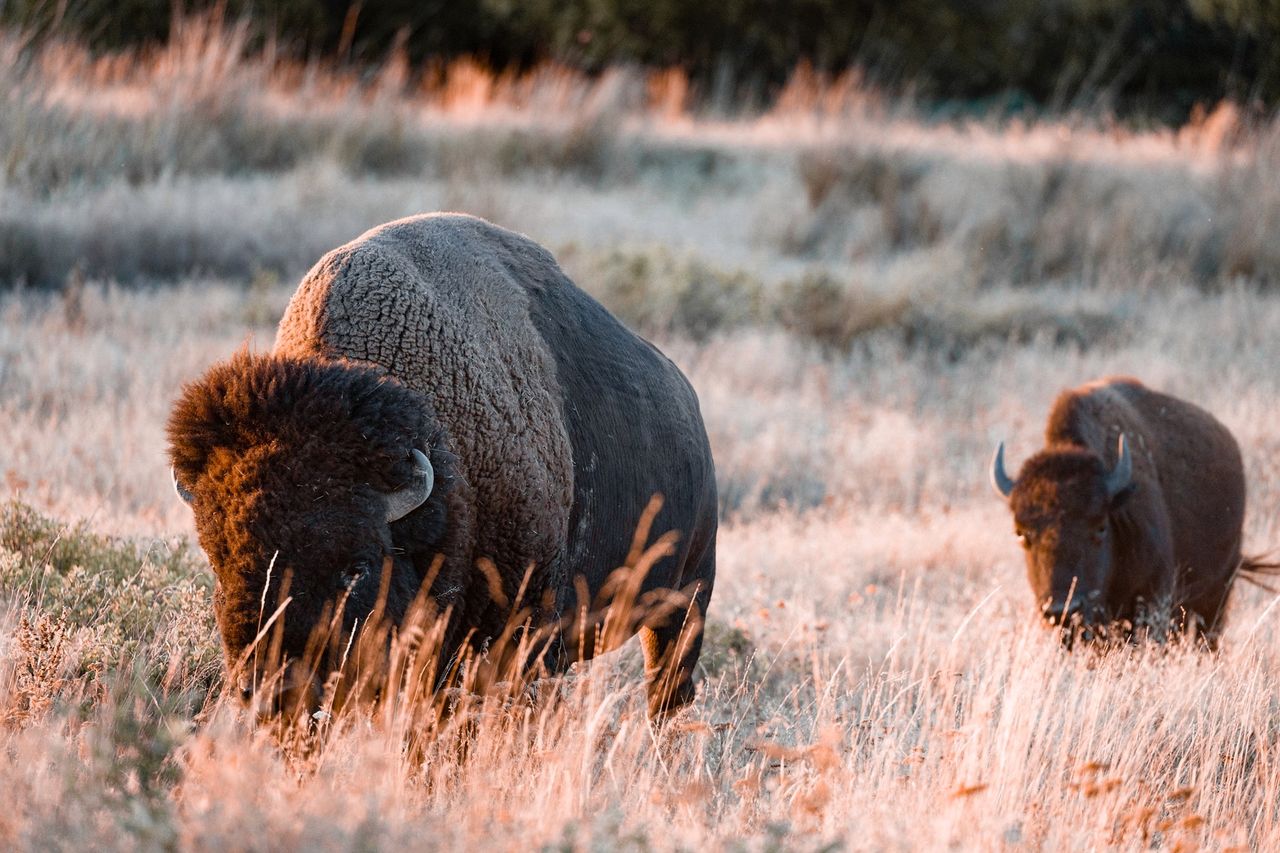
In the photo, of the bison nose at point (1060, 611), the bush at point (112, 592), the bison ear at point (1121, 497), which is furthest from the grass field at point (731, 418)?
the bison ear at point (1121, 497)

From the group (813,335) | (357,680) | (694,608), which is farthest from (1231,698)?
(813,335)

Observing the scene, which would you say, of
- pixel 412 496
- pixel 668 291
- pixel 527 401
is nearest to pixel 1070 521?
pixel 527 401

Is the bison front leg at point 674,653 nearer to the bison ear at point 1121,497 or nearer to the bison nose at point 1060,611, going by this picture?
the bison nose at point 1060,611

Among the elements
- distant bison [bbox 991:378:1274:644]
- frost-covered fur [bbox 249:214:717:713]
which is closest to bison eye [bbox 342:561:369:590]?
Result: frost-covered fur [bbox 249:214:717:713]

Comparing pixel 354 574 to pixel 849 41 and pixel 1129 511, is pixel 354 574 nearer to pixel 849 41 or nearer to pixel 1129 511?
pixel 1129 511

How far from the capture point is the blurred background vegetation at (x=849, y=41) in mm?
31641

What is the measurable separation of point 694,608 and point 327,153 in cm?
1360

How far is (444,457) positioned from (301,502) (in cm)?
46

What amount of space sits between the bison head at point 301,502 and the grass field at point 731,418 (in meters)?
0.28

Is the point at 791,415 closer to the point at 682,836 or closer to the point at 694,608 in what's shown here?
the point at 694,608

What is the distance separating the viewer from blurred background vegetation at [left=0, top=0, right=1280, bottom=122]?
3164 cm

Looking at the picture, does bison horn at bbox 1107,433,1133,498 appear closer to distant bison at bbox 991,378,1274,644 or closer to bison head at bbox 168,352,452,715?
distant bison at bbox 991,378,1274,644

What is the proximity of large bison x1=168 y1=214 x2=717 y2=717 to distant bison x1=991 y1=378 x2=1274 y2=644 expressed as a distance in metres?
2.14

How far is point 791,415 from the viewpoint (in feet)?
37.1
